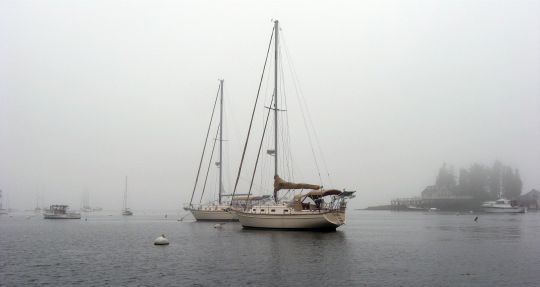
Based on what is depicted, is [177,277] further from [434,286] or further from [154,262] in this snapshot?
[434,286]

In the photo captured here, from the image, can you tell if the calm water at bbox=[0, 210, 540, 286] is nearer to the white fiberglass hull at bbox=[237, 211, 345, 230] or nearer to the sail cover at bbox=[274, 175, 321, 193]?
the white fiberglass hull at bbox=[237, 211, 345, 230]

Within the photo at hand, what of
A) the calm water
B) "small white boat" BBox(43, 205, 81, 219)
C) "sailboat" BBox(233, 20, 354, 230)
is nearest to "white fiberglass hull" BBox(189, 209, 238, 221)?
"sailboat" BBox(233, 20, 354, 230)

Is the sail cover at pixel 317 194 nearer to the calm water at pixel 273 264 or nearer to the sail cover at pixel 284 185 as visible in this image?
the sail cover at pixel 284 185

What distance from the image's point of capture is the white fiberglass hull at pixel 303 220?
205 ft

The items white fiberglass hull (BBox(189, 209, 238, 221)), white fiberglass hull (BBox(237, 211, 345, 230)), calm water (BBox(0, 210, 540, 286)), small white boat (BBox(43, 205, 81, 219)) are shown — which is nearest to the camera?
calm water (BBox(0, 210, 540, 286))

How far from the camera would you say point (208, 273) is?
32.1 metres

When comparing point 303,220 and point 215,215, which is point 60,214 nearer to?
point 215,215

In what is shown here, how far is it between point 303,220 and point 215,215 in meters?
38.3

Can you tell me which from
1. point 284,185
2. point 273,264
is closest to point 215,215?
point 284,185

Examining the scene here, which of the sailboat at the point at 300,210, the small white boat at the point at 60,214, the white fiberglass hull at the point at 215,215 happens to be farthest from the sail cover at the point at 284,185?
the small white boat at the point at 60,214

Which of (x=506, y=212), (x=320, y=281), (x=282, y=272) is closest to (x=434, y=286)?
(x=320, y=281)

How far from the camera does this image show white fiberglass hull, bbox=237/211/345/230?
205 ft

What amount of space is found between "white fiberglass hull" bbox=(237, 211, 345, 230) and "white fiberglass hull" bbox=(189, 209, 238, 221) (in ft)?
90.2

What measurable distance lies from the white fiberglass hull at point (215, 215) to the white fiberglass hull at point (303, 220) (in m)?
27.5
